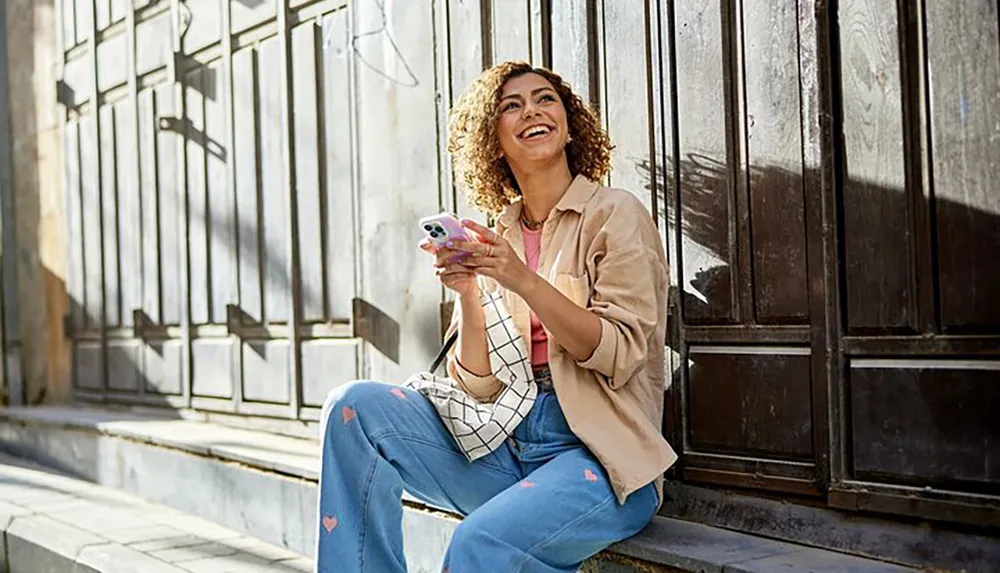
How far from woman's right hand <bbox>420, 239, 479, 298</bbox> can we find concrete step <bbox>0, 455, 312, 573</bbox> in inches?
78.0

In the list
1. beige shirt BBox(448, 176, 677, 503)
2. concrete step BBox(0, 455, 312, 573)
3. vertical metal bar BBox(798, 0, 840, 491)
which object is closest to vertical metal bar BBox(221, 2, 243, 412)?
concrete step BBox(0, 455, 312, 573)

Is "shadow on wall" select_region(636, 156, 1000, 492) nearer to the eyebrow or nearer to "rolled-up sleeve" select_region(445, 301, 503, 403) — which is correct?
the eyebrow

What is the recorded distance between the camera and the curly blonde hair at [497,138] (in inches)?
134

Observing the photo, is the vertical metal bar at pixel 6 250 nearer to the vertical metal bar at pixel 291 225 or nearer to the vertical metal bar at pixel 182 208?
the vertical metal bar at pixel 182 208

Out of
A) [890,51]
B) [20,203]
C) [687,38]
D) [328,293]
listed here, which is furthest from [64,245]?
[890,51]

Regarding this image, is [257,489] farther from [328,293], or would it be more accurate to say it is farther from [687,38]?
[687,38]

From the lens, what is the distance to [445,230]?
2.93 metres

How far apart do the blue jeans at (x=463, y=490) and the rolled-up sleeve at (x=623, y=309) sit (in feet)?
0.79

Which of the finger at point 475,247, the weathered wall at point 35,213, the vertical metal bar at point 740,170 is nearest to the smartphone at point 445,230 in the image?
the finger at point 475,247

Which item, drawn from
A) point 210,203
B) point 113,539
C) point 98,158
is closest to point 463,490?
point 113,539

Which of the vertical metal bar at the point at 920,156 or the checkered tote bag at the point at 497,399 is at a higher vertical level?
the vertical metal bar at the point at 920,156

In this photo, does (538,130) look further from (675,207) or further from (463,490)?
(463,490)

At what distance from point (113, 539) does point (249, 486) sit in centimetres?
60

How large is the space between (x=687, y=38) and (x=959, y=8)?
936mm
